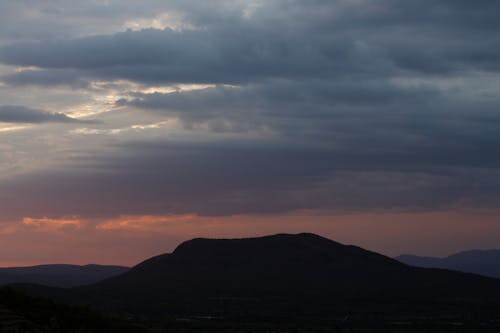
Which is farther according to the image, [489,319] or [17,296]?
[489,319]

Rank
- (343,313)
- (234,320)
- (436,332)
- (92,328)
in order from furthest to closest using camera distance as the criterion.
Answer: (343,313) < (234,320) < (436,332) < (92,328)

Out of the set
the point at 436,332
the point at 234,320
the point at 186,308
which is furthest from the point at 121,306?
the point at 436,332

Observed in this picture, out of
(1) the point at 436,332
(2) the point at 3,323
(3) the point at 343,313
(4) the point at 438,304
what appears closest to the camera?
(2) the point at 3,323

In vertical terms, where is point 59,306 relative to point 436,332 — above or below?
above

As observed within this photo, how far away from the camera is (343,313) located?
163875 millimetres

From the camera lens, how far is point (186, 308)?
167 metres

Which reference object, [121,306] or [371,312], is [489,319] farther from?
→ [121,306]

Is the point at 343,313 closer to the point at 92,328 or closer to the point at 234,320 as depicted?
the point at 234,320

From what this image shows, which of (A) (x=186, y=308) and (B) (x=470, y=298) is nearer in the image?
(A) (x=186, y=308)

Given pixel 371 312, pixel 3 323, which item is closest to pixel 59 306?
pixel 3 323

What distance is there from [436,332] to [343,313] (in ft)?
148

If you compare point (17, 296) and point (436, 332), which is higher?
point (17, 296)

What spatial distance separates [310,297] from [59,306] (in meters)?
158

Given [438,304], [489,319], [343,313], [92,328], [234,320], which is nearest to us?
[92,328]
